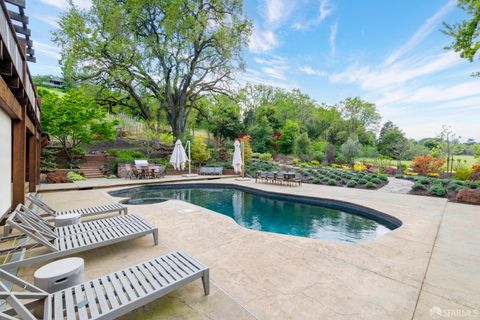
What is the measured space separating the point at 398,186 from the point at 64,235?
1193 centimetres

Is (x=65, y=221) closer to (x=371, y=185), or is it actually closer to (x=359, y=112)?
(x=371, y=185)

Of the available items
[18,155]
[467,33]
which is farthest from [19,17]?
[467,33]

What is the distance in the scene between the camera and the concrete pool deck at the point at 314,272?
7.06 ft

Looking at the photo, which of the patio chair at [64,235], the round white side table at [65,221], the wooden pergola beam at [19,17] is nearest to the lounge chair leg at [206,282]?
the patio chair at [64,235]

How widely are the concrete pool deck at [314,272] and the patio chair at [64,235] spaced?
0.79 feet

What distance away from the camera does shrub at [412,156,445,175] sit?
13.2 meters

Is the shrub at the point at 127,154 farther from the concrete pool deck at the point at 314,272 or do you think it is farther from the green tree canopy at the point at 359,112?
the green tree canopy at the point at 359,112

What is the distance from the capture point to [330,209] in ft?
24.4

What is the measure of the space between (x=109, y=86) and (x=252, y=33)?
37.9 ft

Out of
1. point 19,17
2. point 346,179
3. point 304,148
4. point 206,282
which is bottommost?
point 206,282

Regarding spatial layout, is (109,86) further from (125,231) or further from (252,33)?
(125,231)

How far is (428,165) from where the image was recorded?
13.4 metres

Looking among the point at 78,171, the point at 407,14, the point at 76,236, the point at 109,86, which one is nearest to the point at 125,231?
the point at 76,236

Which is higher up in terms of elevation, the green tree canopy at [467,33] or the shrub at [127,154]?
the green tree canopy at [467,33]
